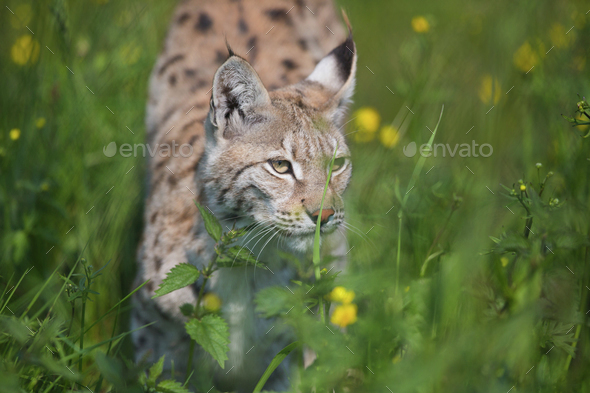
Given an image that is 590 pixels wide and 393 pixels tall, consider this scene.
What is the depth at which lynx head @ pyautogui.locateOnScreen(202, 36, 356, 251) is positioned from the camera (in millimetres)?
2727

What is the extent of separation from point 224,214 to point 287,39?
89.2 inches

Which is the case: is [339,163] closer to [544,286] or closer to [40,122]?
[544,286]

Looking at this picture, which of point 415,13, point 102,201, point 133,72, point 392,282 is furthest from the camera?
point 415,13

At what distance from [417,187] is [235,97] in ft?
3.94

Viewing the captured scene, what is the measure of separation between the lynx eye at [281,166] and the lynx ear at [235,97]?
323mm

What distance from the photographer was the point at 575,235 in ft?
6.48

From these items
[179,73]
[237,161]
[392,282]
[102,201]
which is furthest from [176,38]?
[392,282]

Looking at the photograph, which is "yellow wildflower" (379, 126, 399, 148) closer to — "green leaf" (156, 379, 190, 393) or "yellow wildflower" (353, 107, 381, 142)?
"yellow wildflower" (353, 107, 381, 142)

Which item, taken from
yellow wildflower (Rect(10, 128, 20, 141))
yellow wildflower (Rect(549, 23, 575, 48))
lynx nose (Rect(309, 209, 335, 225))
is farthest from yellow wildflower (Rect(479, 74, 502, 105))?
yellow wildflower (Rect(10, 128, 20, 141))

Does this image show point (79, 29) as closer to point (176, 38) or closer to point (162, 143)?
point (176, 38)

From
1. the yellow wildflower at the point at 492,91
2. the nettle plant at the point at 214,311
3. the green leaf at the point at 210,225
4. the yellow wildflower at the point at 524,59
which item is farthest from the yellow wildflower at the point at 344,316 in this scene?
the yellow wildflower at the point at 524,59

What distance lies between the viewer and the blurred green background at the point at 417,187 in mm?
2020

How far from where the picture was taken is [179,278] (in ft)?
6.92

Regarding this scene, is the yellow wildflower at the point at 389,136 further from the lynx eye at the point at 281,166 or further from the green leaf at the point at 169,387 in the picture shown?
the green leaf at the point at 169,387
